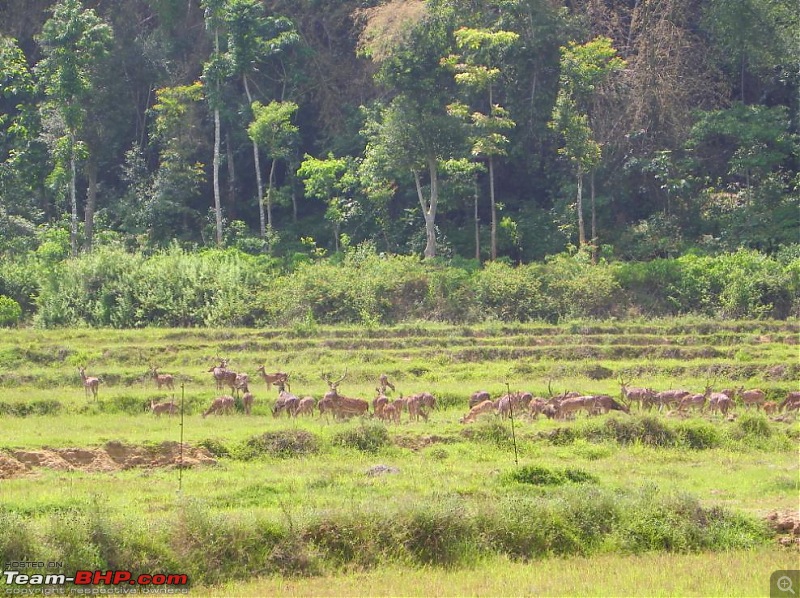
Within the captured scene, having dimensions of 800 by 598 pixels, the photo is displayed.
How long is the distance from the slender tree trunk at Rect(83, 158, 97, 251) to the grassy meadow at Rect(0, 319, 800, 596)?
14.3m

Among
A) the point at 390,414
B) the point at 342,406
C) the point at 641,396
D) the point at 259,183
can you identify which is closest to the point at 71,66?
the point at 259,183

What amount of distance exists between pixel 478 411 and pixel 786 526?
866 centimetres

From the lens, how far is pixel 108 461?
22.3 meters

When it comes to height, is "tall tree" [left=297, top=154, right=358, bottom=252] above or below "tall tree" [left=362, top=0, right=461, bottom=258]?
below

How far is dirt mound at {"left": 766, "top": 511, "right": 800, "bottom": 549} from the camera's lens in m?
18.6

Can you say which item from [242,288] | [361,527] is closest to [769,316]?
[242,288]

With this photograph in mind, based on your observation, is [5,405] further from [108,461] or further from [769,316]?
[769,316]

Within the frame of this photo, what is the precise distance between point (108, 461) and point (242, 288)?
1936cm

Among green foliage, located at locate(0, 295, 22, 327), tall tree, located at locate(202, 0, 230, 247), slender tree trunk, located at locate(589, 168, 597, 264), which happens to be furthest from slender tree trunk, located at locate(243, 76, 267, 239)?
slender tree trunk, located at locate(589, 168, 597, 264)

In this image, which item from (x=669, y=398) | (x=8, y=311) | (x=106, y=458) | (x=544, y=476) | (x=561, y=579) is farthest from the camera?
(x=8, y=311)

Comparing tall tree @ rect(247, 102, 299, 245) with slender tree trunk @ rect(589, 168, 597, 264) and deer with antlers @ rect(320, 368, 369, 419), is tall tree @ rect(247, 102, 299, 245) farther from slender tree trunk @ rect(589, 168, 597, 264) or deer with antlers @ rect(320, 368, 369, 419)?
deer with antlers @ rect(320, 368, 369, 419)

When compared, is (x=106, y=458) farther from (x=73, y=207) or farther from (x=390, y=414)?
(x=73, y=207)

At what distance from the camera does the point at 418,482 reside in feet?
68.1

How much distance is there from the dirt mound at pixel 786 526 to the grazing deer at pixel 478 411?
807 cm
